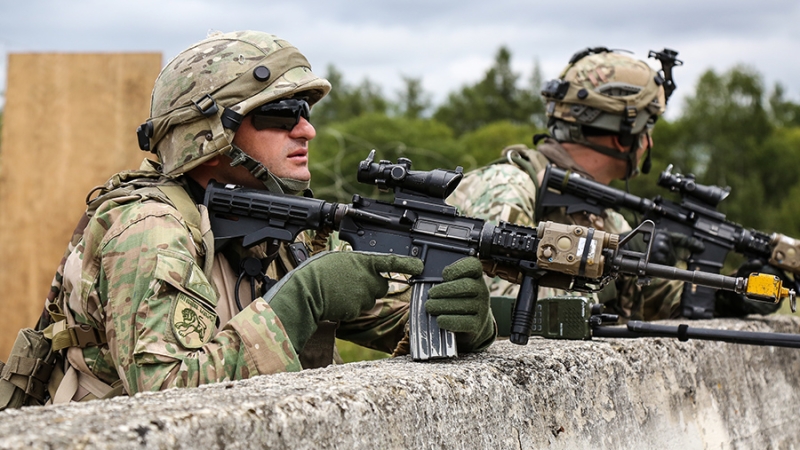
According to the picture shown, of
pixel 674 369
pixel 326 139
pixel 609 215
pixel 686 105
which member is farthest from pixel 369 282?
pixel 686 105

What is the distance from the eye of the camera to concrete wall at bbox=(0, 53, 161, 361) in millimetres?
6910

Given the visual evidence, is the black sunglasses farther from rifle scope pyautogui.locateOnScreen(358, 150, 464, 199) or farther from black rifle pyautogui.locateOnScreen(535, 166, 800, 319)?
black rifle pyautogui.locateOnScreen(535, 166, 800, 319)

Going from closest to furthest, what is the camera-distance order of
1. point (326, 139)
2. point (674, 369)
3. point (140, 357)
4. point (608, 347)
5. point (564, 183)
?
point (140, 357), point (608, 347), point (674, 369), point (564, 183), point (326, 139)

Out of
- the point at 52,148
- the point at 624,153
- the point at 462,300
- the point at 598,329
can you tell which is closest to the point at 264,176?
the point at 462,300

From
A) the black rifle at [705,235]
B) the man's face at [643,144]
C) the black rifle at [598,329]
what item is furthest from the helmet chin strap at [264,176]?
the man's face at [643,144]

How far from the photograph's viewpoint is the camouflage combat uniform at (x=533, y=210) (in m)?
4.65

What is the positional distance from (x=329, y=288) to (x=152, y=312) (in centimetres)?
56

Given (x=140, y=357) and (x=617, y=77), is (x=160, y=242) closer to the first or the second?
(x=140, y=357)

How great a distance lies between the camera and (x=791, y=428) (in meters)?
4.41

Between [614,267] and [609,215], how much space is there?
2567 millimetres

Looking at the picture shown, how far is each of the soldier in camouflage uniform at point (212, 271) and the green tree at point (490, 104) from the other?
148 feet

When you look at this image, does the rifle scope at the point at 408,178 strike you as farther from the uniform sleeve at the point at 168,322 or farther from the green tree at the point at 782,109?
the green tree at the point at 782,109

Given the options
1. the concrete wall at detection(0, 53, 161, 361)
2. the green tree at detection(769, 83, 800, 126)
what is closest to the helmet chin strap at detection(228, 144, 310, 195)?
the concrete wall at detection(0, 53, 161, 361)

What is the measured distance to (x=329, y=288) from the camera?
294 centimetres
